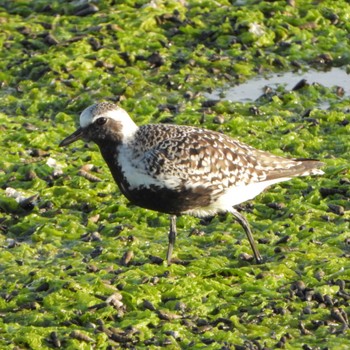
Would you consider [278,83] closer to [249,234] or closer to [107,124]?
[249,234]

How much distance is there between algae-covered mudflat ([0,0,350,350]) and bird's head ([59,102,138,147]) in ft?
3.38

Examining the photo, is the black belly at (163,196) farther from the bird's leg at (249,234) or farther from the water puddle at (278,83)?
the water puddle at (278,83)

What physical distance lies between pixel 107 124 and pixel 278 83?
4.79 meters

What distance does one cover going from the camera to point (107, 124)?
8.89 meters

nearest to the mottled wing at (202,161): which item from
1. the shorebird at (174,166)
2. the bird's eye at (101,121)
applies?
the shorebird at (174,166)

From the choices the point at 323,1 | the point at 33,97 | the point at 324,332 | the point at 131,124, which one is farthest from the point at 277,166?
the point at 323,1

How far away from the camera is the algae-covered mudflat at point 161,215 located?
317 inches

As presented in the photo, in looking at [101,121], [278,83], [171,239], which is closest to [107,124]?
[101,121]

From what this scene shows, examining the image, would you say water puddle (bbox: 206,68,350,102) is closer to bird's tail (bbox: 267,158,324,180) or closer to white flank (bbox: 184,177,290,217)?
bird's tail (bbox: 267,158,324,180)

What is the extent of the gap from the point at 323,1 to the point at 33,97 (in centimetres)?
459

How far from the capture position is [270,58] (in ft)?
45.1

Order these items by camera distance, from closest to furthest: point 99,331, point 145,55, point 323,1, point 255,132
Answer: point 99,331 < point 255,132 < point 145,55 < point 323,1

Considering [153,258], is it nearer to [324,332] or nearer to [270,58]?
[324,332]

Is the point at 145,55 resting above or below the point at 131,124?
below
